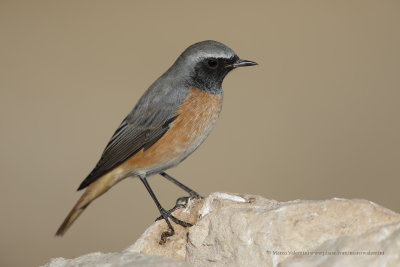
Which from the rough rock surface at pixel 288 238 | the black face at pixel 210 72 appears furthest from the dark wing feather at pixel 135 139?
the rough rock surface at pixel 288 238

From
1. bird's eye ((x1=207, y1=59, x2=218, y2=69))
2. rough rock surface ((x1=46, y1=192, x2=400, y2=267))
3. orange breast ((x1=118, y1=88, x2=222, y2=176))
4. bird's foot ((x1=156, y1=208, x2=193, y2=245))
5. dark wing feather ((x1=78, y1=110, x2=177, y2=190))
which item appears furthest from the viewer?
bird's eye ((x1=207, y1=59, x2=218, y2=69))

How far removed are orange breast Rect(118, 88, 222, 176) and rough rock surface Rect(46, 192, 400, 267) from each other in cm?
101

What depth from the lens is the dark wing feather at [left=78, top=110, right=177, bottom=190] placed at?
4699 mm

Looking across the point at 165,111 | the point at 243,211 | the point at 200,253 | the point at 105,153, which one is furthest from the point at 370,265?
the point at 105,153

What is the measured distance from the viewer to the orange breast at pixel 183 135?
457 cm

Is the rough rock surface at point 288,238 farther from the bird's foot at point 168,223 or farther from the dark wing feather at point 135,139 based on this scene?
the dark wing feather at point 135,139

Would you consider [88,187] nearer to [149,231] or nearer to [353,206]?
[149,231]

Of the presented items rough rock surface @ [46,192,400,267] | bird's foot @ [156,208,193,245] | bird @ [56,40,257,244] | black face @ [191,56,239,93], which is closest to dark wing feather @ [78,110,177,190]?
bird @ [56,40,257,244]

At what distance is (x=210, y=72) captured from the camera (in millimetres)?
4867

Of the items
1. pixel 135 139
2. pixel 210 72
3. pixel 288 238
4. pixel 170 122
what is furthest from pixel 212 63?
pixel 288 238

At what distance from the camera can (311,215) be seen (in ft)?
9.51

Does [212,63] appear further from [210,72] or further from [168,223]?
[168,223]

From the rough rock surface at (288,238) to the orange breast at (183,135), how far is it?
1013 mm

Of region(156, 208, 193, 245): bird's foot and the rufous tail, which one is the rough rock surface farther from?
the rufous tail
